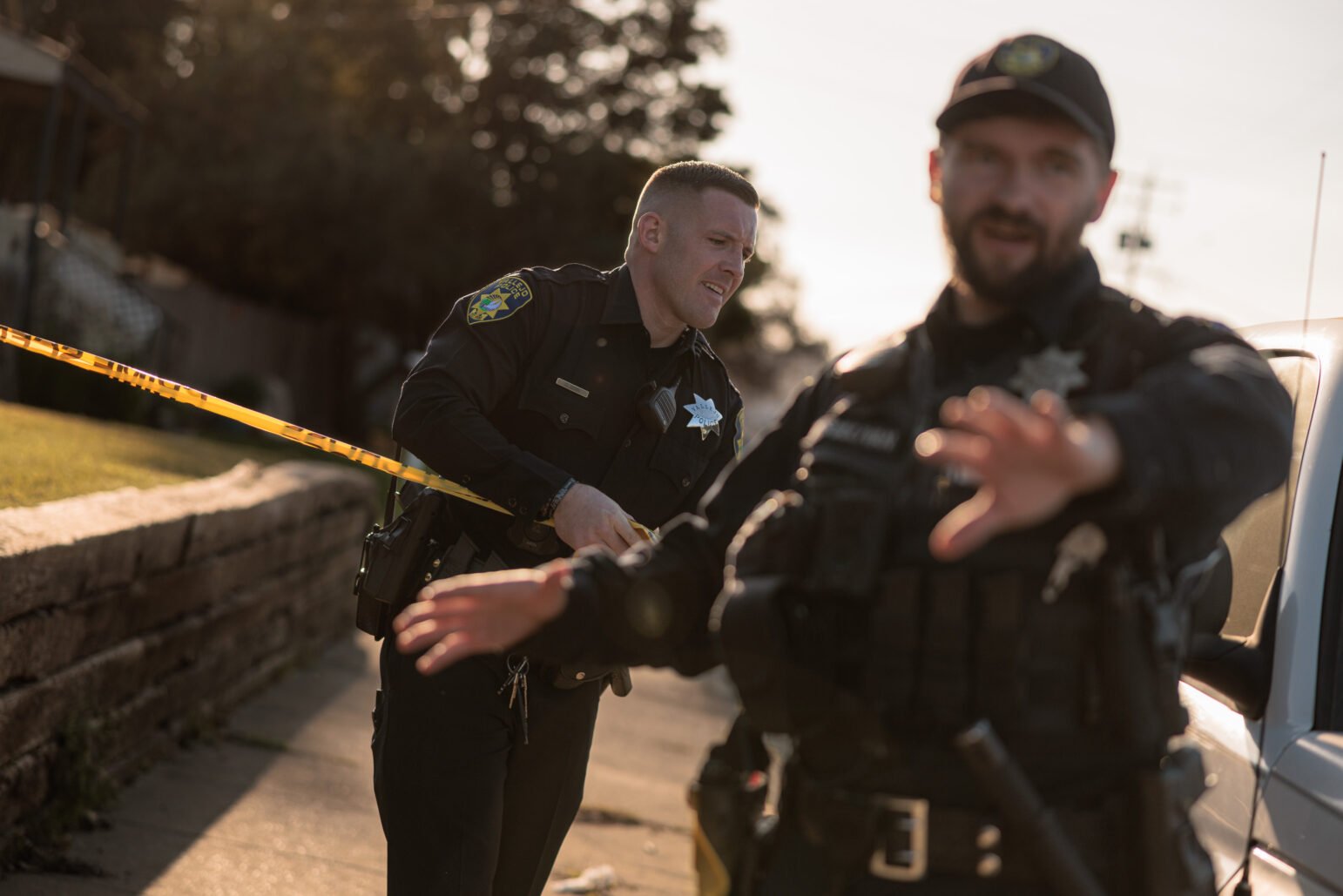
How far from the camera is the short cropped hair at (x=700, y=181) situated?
165 inches

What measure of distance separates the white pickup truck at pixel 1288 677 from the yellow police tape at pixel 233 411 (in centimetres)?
143

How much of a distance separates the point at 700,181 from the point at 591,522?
1029mm

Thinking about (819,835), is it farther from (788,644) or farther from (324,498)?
(324,498)

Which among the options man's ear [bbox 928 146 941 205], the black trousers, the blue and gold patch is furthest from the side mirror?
the blue and gold patch

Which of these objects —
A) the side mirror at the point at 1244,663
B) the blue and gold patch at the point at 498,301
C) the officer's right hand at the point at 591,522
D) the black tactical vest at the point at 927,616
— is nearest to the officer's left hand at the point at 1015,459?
the black tactical vest at the point at 927,616

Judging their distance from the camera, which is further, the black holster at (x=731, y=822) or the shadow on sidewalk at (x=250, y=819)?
the shadow on sidewalk at (x=250, y=819)

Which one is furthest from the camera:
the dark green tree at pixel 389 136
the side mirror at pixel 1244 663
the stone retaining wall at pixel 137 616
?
the dark green tree at pixel 389 136

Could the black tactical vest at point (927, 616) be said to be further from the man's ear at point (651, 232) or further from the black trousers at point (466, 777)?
the man's ear at point (651, 232)

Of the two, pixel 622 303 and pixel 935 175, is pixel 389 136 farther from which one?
pixel 935 175

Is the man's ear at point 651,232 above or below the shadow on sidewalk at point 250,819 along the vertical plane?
above

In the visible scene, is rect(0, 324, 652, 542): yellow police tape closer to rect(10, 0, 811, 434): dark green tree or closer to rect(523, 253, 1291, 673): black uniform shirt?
rect(523, 253, 1291, 673): black uniform shirt

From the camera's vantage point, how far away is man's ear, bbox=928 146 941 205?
2457 mm

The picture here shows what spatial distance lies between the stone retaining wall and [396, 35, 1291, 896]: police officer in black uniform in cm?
272

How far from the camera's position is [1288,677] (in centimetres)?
296
